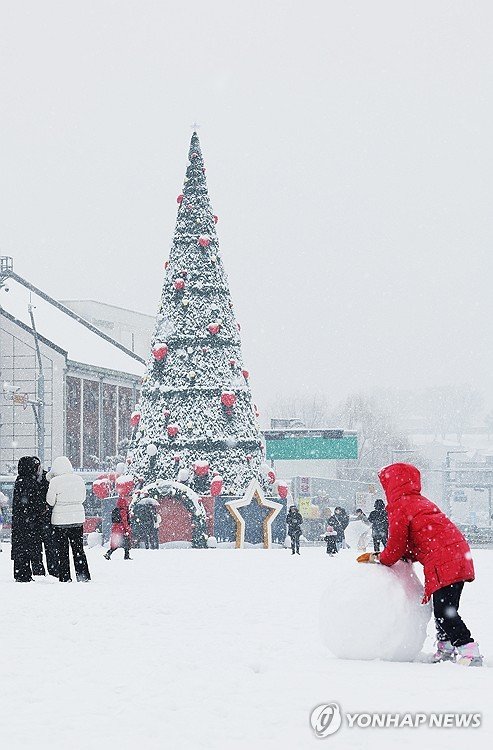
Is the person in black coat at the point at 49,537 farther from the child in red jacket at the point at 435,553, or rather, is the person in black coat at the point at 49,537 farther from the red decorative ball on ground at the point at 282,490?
the red decorative ball on ground at the point at 282,490

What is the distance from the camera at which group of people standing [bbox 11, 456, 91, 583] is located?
15352mm

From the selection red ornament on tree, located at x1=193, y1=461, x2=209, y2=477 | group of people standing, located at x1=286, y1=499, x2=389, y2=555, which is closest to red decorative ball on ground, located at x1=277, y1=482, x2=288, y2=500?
group of people standing, located at x1=286, y1=499, x2=389, y2=555

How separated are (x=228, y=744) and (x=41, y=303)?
54445 millimetres

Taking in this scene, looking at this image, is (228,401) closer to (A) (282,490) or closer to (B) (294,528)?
(A) (282,490)

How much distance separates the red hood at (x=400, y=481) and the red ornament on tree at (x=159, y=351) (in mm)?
21414

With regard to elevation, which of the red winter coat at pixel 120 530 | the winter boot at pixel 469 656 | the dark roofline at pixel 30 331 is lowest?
the red winter coat at pixel 120 530

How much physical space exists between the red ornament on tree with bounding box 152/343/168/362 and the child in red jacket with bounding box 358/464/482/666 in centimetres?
2145

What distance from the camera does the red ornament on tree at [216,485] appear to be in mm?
29156

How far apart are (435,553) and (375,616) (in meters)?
0.59

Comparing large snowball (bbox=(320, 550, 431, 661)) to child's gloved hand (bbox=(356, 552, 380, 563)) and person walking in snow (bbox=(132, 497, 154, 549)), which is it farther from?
Result: person walking in snow (bbox=(132, 497, 154, 549))

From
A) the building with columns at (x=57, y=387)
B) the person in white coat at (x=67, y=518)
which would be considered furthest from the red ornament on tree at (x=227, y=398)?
the building with columns at (x=57, y=387)

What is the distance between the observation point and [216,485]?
2914 cm

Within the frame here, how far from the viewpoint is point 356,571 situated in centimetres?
806

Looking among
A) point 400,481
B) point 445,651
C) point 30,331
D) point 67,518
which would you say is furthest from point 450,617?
point 30,331
